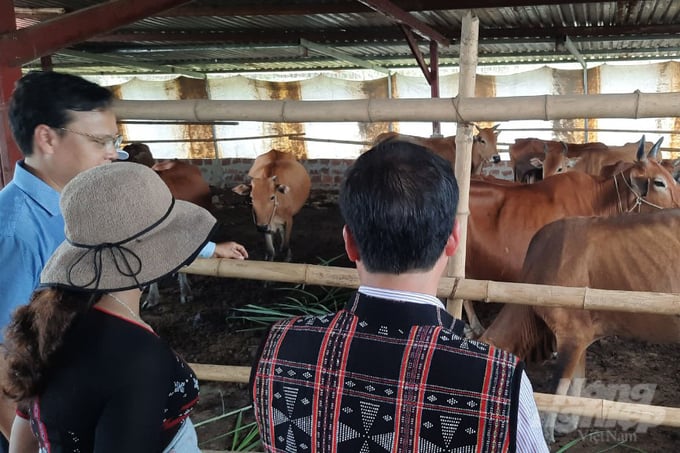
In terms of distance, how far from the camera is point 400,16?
248 inches

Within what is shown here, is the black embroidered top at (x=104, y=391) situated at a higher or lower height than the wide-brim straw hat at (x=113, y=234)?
lower

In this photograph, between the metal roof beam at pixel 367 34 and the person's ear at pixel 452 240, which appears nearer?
the person's ear at pixel 452 240

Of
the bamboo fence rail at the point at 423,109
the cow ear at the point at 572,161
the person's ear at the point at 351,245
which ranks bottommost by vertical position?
the cow ear at the point at 572,161

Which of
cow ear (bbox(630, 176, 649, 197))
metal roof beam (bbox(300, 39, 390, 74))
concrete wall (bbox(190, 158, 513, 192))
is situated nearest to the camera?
cow ear (bbox(630, 176, 649, 197))

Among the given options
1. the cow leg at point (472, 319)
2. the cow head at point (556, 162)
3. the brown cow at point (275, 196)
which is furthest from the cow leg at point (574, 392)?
the cow head at point (556, 162)

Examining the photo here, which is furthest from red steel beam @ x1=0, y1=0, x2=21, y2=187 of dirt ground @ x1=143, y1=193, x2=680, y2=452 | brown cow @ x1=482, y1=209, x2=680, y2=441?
brown cow @ x1=482, y1=209, x2=680, y2=441

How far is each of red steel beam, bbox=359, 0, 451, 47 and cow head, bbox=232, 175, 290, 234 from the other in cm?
228

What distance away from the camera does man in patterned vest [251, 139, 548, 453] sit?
86 centimetres

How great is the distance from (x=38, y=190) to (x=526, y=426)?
144cm

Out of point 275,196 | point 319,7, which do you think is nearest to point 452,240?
point 275,196

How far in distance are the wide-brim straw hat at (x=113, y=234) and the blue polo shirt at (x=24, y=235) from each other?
45 cm

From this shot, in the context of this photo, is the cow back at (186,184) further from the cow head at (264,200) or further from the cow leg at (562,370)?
the cow leg at (562,370)

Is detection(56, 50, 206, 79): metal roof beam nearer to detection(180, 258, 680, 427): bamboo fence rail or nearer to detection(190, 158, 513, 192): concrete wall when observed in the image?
detection(190, 158, 513, 192): concrete wall

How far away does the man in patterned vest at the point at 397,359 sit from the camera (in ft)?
2.82
